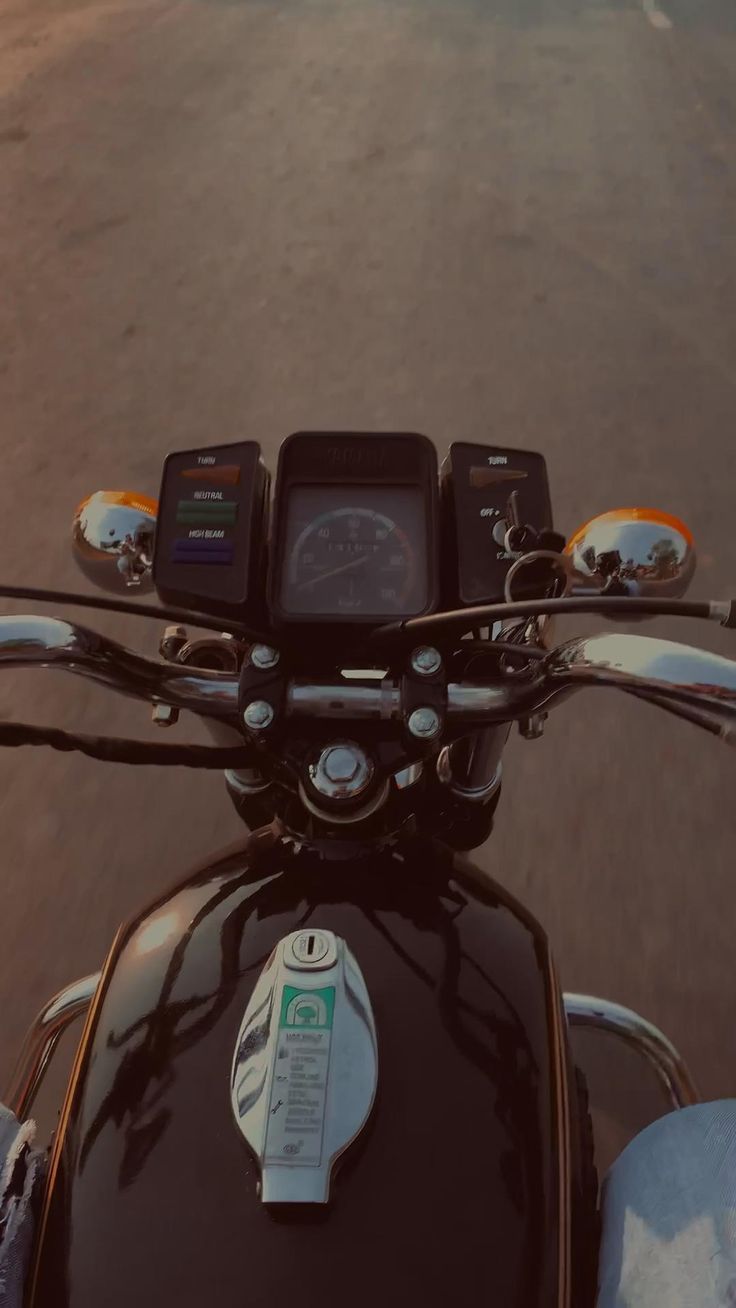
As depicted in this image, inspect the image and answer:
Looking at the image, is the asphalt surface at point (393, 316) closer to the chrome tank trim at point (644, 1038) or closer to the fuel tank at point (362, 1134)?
the chrome tank trim at point (644, 1038)

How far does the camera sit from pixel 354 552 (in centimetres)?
86

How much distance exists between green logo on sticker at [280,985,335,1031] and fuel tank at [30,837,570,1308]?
0.07 metres

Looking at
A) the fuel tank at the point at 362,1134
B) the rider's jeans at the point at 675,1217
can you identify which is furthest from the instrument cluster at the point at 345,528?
the rider's jeans at the point at 675,1217

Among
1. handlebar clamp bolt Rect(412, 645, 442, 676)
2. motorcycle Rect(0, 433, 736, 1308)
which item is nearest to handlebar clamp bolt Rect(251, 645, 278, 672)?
motorcycle Rect(0, 433, 736, 1308)

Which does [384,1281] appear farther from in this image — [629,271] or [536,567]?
[629,271]

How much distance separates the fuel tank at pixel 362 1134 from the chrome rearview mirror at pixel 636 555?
0.32m

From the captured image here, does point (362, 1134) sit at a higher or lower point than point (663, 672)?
lower

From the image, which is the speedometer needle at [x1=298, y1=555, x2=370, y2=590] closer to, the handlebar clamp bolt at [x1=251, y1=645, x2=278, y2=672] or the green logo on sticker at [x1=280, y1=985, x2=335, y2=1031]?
the handlebar clamp bolt at [x1=251, y1=645, x2=278, y2=672]

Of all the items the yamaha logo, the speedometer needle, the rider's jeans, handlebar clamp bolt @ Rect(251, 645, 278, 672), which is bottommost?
the rider's jeans

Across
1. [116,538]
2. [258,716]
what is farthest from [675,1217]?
[116,538]

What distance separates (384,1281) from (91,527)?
2.23 ft

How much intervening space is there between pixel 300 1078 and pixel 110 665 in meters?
0.35

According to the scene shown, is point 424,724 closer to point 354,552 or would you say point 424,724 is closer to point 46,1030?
point 354,552

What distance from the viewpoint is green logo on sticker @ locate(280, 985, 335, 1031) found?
72 centimetres
